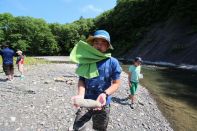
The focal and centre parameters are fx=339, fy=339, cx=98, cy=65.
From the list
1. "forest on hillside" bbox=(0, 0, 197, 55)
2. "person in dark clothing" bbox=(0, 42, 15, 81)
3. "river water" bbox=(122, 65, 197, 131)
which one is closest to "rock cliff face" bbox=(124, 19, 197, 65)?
"forest on hillside" bbox=(0, 0, 197, 55)

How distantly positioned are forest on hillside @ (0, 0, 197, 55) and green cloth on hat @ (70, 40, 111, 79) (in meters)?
60.8

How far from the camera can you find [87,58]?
18.9ft

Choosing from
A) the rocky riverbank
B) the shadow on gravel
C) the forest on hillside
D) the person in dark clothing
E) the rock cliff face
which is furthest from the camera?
the forest on hillside

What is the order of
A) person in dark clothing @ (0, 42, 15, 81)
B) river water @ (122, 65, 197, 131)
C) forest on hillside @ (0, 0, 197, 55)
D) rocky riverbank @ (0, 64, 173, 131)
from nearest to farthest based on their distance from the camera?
rocky riverbank @ (0, 64, 173, 131), river water @ (122, 65, 197, 131), person in dark clothing @ (0, 42, 15, 81), forest on hillside @ (0, 0, 197, 55)

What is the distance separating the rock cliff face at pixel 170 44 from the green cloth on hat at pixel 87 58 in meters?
41.5

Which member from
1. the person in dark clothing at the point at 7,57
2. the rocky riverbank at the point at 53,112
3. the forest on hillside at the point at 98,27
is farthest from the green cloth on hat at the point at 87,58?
the forest on hillside at the point at 98,27

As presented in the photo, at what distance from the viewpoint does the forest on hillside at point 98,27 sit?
82438 millimetres

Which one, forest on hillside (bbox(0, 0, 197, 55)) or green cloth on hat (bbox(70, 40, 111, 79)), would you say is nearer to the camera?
green cloth on hat (bbox(70, 40, 111, 79))

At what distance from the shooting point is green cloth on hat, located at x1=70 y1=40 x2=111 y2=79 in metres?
5.68

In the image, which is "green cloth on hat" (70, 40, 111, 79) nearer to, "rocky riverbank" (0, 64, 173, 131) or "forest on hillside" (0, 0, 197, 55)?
"rocky riverbank" (0, 64, 173, 131)

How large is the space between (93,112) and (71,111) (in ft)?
20.7

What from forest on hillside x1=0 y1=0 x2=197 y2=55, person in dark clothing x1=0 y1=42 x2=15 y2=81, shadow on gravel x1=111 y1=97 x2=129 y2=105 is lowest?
shadow on gravel x1=111 y1=97 x2=129 y2=105

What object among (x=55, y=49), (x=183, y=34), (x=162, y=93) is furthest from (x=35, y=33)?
(x=162, y=93)

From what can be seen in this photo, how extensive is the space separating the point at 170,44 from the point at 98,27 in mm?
59855
